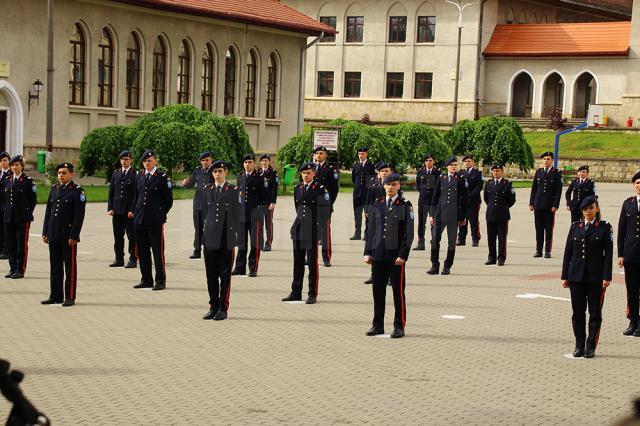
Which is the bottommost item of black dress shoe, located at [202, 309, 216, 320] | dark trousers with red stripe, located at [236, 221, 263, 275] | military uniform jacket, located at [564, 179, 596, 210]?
black dress shoe, located at [202, 309, 216, 320]

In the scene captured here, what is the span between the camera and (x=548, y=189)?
836 inches

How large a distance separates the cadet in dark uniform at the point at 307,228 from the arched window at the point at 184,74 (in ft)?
101

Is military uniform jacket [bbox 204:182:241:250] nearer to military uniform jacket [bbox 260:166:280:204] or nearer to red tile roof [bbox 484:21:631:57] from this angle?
military uniform jacket [bbox 260:166:280:204]

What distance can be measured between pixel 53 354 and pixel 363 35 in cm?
6324

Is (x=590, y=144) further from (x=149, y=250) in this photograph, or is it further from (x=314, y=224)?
(x=149, y=250)

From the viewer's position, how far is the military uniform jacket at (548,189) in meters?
21.3

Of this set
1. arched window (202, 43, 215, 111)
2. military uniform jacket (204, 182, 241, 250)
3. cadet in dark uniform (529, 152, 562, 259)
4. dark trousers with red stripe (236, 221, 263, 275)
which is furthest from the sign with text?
military uniform jacket (204, 182, 241, 250)

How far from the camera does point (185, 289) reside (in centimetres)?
1568

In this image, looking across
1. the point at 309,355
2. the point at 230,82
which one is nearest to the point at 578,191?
the point at 309,355

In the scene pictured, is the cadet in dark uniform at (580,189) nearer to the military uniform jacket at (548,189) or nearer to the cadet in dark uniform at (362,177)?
the military uniform jacket at (548,189)

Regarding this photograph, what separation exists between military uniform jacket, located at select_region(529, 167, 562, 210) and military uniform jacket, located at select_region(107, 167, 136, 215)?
307 inches

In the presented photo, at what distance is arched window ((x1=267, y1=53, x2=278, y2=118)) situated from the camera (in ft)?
166

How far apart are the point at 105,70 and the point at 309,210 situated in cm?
2840

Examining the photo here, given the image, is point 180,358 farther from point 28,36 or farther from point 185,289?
point 28,36
